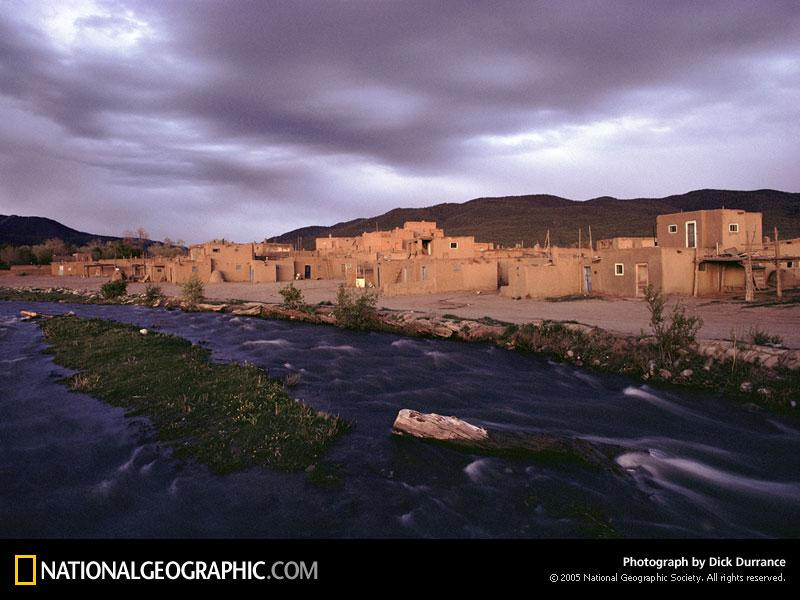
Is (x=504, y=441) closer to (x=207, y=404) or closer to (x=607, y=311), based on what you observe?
(x=207, y=404)

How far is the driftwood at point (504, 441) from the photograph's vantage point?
6957 mm

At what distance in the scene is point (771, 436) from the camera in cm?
818

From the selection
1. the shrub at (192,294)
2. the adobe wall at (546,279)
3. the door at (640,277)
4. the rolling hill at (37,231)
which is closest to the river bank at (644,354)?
the adobe wall at (546,279)

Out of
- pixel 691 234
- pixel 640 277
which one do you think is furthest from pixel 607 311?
pixel 691 234

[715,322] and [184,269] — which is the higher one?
[184,269]

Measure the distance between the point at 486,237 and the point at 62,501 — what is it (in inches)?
3535

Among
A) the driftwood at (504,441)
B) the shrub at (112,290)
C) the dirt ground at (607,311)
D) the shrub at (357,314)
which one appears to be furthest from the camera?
the shrub at (112,290)

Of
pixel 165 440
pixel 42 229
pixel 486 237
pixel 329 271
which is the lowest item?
pixel 165 440

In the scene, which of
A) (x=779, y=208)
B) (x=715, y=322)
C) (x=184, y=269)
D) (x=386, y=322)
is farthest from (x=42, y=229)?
(x=779, y=208)
